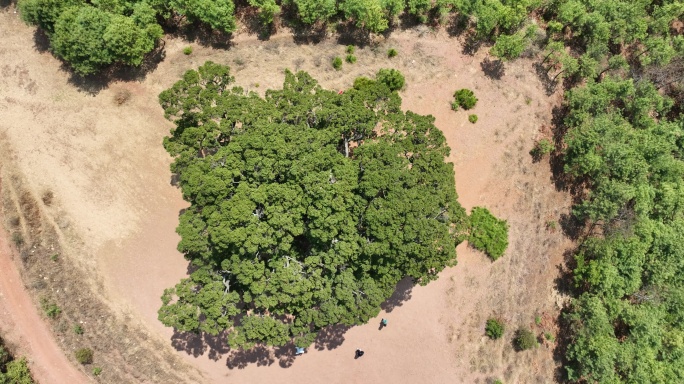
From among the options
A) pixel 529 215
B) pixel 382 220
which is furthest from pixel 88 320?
pixel 529 215

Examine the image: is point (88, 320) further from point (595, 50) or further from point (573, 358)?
point (595, 50)

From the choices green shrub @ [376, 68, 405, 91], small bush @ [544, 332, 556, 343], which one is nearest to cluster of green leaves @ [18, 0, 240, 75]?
green shrub @ [376, 68, 405, 91]

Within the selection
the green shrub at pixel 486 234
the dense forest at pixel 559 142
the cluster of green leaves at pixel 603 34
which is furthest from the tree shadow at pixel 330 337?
the cluster of green leaves at pixel 603 34

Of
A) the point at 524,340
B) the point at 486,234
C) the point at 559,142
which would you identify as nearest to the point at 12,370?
the point at 486,234

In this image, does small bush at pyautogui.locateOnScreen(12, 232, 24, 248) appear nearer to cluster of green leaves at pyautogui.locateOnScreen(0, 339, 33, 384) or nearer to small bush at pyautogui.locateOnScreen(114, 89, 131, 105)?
cluster of green leaves at pyautogui.locateOnScreen(0, 339, 33, 384)

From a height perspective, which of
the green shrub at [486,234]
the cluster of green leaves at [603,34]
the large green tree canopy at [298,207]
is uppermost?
the cluster of green leaves at [603,34]

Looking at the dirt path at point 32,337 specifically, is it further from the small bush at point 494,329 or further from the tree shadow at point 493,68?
the tree shadow at point 493,68

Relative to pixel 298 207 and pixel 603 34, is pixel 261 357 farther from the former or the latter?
pixel 603 34
